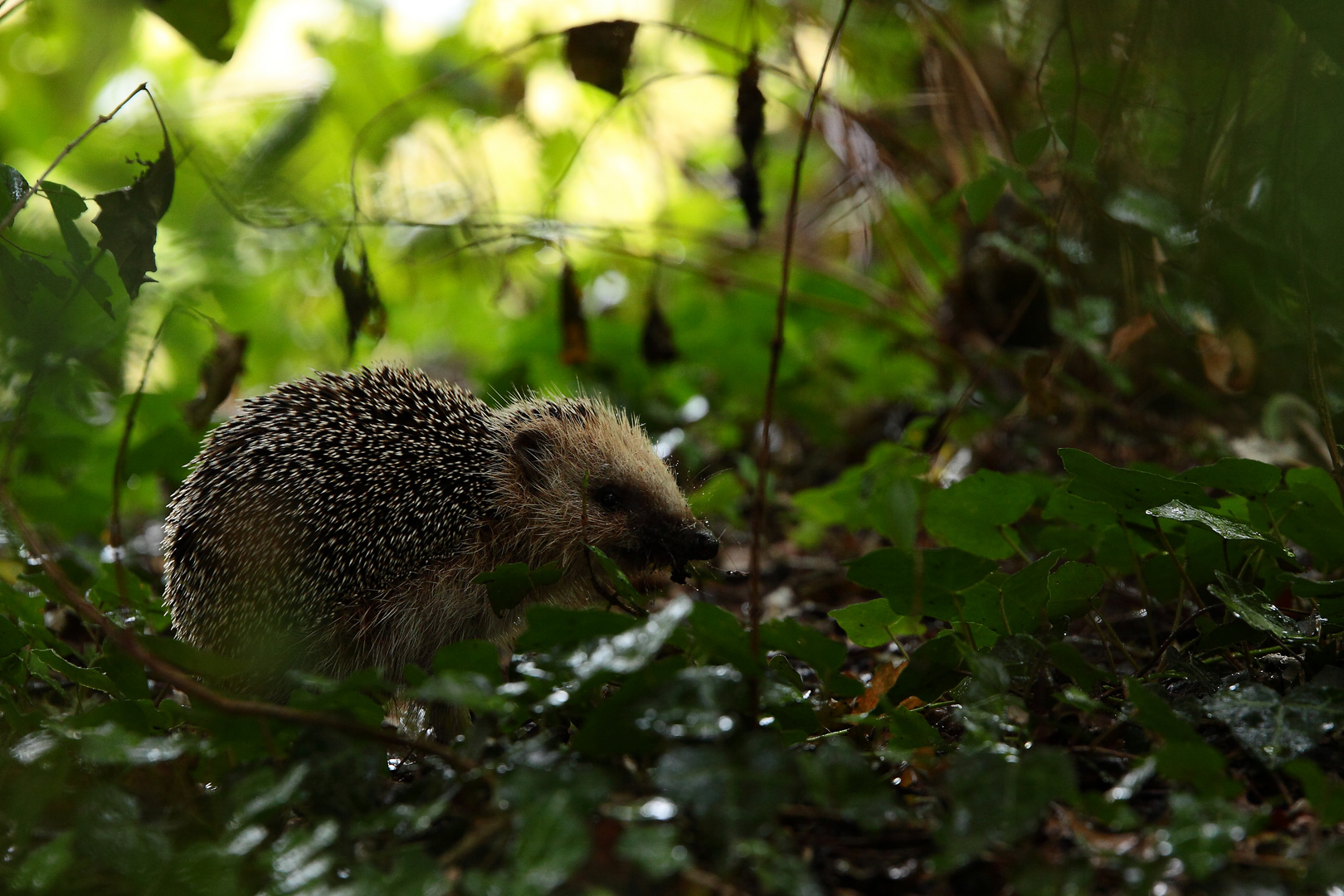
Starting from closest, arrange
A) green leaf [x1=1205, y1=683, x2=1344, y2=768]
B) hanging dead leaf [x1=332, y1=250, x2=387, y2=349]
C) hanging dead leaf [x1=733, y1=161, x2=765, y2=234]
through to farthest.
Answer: green leaf [x1=1205, y1=683, x2=1344, y2=768], hanging dead leaf [x1=332, y1=250, x2=387, y2=349], hanging dead leaf [x1=733, y1=161, x2=765, y2=234]

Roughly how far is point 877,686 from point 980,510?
85cm

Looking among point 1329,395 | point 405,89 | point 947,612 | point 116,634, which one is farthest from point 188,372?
point 1329,395

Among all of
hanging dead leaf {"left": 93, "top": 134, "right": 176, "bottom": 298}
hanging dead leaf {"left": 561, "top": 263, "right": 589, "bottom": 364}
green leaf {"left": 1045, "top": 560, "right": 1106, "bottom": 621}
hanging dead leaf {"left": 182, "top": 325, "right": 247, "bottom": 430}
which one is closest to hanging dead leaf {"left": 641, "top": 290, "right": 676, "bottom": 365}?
hanging dead leaf {"left": 561, "top": 263, "right": 589, "bottom": 364}

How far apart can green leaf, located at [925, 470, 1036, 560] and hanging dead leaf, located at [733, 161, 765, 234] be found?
2.05 meters

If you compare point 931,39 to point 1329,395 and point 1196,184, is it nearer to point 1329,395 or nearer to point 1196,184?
point 1196,184

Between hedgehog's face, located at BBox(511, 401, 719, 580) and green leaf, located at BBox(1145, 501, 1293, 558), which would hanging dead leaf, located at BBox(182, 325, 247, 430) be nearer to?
hedgehog's face, located at BBox(511, 401, 719, 580)

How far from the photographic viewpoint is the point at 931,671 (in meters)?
3.38

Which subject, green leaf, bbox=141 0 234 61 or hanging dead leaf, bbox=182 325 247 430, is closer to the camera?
green leaf, bbox=141 0 234 61

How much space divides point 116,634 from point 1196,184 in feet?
16.4

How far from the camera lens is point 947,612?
3.53m

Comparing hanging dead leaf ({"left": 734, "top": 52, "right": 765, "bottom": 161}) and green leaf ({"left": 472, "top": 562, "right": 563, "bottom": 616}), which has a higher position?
hanging dead leaf ({"left": 734, "top": 52, "right": 765, "bottom": 161})

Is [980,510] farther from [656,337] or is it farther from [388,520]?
[656,337]

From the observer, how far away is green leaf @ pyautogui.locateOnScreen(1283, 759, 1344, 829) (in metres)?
2.39

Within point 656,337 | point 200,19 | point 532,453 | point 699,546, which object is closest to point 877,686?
point 699,546
